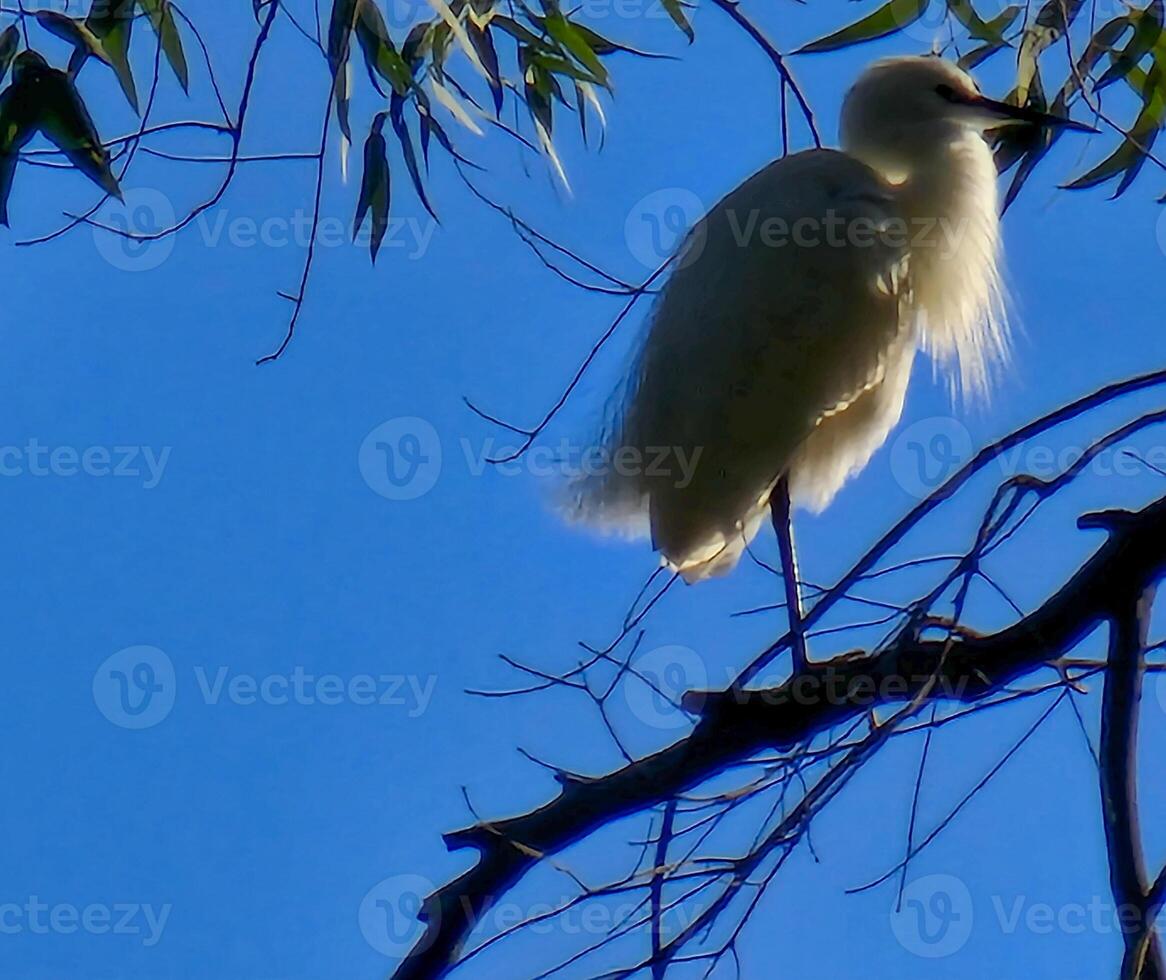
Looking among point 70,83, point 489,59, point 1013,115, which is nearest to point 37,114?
point 70,83

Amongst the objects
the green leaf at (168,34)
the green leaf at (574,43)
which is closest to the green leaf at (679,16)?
the green leaf at (574,43)

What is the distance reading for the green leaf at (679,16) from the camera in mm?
1984

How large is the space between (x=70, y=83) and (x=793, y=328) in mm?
1083

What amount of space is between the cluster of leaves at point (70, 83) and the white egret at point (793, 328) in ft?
2.69

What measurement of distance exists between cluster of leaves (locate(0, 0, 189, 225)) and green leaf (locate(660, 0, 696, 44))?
61 centimetres

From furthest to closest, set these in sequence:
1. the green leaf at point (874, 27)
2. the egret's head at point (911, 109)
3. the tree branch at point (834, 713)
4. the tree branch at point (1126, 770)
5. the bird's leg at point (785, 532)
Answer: the egret's head at point (911, 109), the bird's leg at point (785, 532), the green leaf at point (874, 27), the tree branch at point (834, 713), the tree branch at point (1126, 770)

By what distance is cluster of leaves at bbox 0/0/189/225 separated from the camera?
1.71 m

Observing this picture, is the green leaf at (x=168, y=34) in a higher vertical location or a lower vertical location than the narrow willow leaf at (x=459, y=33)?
higher

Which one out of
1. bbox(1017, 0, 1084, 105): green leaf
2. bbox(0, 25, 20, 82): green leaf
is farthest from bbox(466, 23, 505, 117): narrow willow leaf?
bbox(1017, 0, 1084, 105): green leaf

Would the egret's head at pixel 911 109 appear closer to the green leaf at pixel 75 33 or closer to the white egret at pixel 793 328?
the white egret at pixel 793 328

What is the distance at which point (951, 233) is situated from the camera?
8.32 feet

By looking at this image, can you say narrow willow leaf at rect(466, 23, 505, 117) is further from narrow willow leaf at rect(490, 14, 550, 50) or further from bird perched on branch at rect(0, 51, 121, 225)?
bird perched on branch at rect(0, 51, 121, 225)

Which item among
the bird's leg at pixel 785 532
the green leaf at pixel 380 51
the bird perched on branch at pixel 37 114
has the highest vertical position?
the green leaf at pixel 380 51

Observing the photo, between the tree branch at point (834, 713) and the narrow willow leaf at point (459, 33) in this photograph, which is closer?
the tree branch at point (834, 713)
